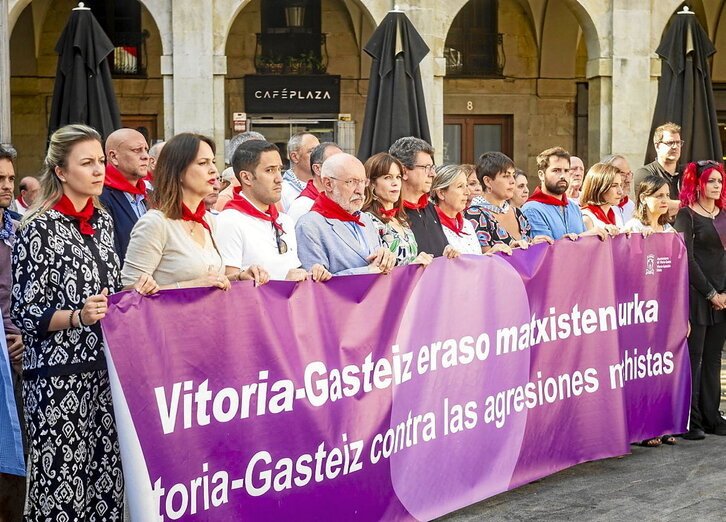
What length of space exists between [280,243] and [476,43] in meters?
17.1

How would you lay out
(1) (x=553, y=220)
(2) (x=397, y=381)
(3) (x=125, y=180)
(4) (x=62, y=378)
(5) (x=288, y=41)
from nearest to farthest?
(4) (x=62, y=378)
(2) (x=397, y=381)
(3) (x=125, y=180)
(1) (x=553, y=220)
(5) (x=288, y=41)

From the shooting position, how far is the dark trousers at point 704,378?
7.47m

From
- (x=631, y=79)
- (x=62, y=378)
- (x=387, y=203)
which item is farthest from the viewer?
(x=631, y=79)

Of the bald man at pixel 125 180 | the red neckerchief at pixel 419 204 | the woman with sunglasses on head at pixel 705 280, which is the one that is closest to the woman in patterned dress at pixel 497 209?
the red neckerchief at pixel 419 204

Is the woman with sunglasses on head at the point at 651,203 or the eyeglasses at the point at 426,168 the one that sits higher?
the eyeglasses at the point at 426,168

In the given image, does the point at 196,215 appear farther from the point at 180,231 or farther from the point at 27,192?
the point at 27,192

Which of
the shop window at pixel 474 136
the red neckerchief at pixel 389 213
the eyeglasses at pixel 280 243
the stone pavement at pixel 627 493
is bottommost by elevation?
the stone pavement at pixel 627 493

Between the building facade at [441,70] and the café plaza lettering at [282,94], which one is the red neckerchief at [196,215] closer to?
the building facade at [441,70]

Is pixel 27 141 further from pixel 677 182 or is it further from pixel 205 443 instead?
pixel 205 443

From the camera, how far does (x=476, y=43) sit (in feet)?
71.0

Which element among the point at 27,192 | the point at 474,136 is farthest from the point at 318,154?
the point at 474,136

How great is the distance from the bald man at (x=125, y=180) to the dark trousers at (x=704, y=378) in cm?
391

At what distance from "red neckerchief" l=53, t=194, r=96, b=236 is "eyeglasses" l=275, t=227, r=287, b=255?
1040 mm

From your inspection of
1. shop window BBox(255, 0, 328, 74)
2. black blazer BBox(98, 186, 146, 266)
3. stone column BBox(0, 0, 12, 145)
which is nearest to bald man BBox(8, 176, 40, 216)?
stone column BBox(0, 0, 12, 145)
